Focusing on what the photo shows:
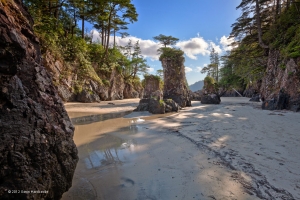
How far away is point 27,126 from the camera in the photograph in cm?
158

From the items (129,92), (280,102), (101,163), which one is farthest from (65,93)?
(280,102)

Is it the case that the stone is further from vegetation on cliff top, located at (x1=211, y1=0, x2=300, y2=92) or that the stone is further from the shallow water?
the shallow water

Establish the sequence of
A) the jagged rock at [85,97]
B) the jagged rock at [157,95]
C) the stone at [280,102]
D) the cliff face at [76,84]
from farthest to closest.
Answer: the jagged rock at [85,97]
the cliff face at [76,84]
the jagged rock at [157,95]
the stone at [280,102]

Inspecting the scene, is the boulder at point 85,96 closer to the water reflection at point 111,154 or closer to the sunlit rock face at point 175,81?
the sunlit rock face at point 175,81

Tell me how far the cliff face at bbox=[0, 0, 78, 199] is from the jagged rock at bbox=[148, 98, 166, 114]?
314 inches

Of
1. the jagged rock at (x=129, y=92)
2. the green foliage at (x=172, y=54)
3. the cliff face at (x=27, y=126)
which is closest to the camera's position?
the cliff face at (x=27, y=126)

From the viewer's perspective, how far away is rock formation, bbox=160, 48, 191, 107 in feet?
46.5

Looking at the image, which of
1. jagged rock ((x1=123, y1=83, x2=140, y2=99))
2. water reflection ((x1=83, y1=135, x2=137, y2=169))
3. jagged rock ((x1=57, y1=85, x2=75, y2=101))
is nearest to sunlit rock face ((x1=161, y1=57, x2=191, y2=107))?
jagged rock ((x1=57, y1=85, x2=75, y2=101))

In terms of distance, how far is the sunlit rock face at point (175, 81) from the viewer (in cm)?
1408

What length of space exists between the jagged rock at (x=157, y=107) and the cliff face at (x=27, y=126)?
7985mm

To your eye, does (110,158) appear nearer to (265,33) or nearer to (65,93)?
(65,93)

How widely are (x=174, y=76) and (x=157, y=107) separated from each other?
18.8 ft

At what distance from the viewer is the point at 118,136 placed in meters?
4.96

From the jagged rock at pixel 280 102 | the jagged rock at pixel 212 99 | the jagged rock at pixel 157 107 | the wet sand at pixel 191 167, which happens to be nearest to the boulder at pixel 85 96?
the jagged rock at pixel 157 107
